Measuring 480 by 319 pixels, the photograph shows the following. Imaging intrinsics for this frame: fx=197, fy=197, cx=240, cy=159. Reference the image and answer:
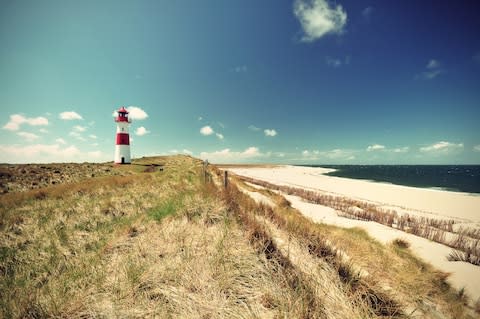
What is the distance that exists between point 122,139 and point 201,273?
1727 inches

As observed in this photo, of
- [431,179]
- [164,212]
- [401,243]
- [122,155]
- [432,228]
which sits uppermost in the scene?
[122,155]

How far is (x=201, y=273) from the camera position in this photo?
3680mm

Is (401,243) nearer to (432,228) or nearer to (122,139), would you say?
(432,228)

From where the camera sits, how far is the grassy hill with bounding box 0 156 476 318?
9.97ft

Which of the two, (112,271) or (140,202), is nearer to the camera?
(112,271)

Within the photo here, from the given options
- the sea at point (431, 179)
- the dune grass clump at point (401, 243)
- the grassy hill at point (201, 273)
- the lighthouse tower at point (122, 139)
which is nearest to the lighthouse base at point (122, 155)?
the lighthouse tower at point (122, 139)

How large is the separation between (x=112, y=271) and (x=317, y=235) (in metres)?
4.95

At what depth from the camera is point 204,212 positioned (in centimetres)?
663

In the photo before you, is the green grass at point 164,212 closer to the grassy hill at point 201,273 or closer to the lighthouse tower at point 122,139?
the grassy hill at point 201,273

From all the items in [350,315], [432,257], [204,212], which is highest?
[204,212]

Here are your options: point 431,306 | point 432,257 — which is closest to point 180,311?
point 431,306

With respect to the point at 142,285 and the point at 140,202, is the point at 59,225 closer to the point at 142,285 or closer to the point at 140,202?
the point at 140,202

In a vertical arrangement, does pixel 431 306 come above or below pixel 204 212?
below


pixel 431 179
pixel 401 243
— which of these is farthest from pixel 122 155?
pixel 431 179
